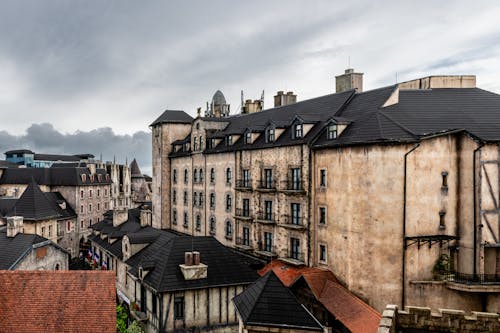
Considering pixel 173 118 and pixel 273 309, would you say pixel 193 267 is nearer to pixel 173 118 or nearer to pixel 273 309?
pixel 273 309

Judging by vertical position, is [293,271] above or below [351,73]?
below

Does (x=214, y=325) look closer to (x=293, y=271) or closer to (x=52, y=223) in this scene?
(x=293, y=271)

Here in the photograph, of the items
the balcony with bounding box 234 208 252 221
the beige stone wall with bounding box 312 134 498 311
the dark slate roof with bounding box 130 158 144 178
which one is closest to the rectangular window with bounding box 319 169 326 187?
the beige stone wall with bounding box 312 134 498 311

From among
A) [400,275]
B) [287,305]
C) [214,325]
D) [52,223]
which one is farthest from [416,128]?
[52,223]

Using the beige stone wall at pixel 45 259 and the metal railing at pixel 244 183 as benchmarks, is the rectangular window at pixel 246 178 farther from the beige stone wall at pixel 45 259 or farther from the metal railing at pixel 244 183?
the beige stone wall at pixel 45 259

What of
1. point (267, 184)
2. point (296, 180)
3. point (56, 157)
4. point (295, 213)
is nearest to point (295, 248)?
point (295, 213)

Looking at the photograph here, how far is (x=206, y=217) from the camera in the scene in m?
48.3

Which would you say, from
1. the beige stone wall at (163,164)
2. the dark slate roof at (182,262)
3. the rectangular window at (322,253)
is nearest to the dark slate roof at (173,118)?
the beige stone wall at (163,164)

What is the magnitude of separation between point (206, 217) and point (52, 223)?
84.1ft

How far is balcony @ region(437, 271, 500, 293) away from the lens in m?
25.2

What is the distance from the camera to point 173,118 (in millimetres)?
56625

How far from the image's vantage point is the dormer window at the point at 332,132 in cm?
3077

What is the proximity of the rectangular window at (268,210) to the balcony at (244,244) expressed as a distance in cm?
408

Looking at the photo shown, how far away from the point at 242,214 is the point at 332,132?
14.6 m
